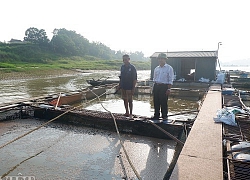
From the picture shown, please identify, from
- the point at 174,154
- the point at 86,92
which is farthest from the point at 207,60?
the point at 174,154

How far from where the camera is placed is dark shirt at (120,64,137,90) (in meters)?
5.31

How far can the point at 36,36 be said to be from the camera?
61188mm

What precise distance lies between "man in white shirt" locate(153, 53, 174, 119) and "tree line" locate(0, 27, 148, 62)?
38.5 metres

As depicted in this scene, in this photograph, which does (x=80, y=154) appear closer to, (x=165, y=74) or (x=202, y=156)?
(x=202, y=156)

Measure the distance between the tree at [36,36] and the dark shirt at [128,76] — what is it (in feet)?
193

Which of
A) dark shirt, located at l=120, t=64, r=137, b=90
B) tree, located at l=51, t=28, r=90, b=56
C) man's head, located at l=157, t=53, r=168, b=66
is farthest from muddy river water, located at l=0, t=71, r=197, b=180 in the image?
tree, located at l=51, t=28, r=90, b=56

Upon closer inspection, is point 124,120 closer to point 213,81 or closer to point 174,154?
point 174,154

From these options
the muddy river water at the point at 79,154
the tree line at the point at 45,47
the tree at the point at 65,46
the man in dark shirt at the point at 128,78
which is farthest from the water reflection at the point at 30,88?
the tree at the point at 65,46

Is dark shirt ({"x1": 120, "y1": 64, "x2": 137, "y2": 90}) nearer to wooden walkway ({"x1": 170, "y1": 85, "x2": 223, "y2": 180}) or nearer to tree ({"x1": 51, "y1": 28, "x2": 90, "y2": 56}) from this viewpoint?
wooden walkway ({"x1": 170, "y1": 85, "x2": 223, "y2": 180})

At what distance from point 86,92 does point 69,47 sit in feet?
170

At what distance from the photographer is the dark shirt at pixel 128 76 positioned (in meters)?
5.31

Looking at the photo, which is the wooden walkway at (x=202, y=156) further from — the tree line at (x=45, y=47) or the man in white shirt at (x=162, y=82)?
the tree line at (x=45, y=47)

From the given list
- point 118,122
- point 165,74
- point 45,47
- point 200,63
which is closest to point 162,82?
point 165,74

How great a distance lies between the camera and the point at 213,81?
576 inches
